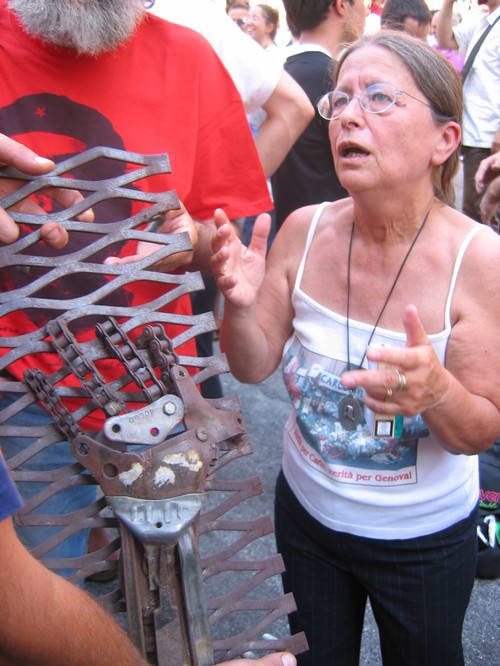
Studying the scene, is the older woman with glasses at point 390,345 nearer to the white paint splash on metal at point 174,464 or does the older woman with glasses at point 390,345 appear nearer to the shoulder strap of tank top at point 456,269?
the shoulder strap of tank top at point 456,269

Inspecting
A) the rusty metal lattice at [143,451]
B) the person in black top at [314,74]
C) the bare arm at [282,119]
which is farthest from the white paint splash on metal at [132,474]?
the person in black top at [314,74]

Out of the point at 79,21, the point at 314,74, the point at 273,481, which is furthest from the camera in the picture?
the point at 273,481

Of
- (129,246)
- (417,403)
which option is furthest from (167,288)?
(417,403)

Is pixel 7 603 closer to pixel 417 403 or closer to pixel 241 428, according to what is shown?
pixel 241 428

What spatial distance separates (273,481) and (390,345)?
1928 mm

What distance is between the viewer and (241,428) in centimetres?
113

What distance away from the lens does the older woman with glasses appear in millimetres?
1408

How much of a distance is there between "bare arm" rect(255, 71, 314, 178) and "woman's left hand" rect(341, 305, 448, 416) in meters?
1.68

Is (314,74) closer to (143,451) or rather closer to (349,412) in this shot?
(349,412)

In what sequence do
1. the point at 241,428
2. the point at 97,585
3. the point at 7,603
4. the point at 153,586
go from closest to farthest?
1. the point at 7,603
2. the point at 153,586
3. the point at 241,428
4. the point at 97,585

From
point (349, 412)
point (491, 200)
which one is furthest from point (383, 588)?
point (491, 200)

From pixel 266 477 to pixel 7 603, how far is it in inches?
97.1

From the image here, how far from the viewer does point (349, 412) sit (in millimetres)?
1448

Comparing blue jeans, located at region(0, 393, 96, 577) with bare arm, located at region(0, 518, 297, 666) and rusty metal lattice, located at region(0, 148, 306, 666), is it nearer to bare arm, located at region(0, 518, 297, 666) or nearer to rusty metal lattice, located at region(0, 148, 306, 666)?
rusty metal lattice, located at region(0, 148, 306, 666)
